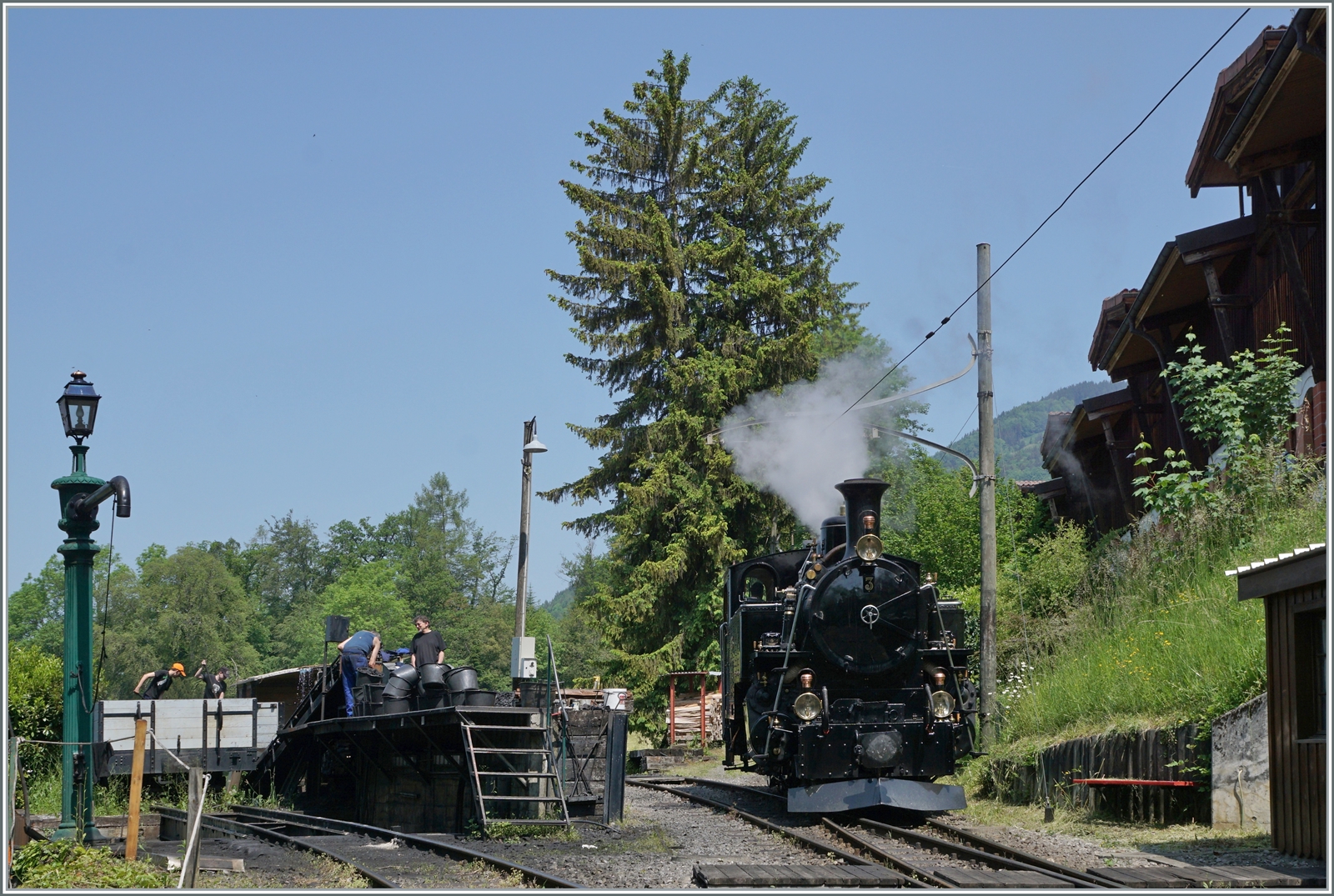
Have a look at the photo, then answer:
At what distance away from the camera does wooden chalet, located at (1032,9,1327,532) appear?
15.0 m

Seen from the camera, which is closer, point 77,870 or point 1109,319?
point 77,870

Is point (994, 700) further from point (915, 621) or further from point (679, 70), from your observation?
point (679, 70)

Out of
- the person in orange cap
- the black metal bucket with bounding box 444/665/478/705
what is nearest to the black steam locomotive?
the black metal bucket with bounding box 444/665/478/705

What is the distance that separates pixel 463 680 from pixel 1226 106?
12934 mm

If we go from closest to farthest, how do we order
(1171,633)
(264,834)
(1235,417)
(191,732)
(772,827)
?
(772,827), (264,834), (1171,633), (1235,417), (191,732)

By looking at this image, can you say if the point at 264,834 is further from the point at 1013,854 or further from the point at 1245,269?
the point at 1245,269

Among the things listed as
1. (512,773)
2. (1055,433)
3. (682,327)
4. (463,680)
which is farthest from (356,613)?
(512,773)

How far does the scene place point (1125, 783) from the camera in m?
12.5

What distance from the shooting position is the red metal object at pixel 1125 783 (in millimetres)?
11973

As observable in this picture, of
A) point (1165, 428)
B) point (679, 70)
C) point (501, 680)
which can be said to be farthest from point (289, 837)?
point (501, 680)

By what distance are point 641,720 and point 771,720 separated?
1616 centimetres

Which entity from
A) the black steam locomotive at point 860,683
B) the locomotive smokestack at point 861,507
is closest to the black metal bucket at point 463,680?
the black steam locomotive at point 860,683

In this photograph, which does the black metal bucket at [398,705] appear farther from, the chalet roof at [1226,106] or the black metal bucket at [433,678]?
the chalet roof at [1226,106]

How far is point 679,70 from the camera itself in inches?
1314
